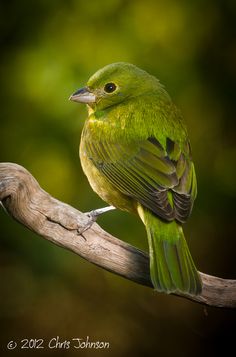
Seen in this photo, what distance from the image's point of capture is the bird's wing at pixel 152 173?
13.3 feet

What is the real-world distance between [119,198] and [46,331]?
1.58m

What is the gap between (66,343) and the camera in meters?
5.37

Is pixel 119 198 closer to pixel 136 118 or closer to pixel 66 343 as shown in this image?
pixel 136 118

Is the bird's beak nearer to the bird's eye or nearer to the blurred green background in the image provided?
the bird's eye

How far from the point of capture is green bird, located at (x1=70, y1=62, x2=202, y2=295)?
397cm

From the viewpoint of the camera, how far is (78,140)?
18.0 ft

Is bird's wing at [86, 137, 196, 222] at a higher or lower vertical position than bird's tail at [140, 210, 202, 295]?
higher

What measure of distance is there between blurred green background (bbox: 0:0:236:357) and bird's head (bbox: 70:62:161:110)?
27.0 inches

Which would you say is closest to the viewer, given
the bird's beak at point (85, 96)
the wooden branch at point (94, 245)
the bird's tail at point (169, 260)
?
the bird's tail at point (169, 260)
